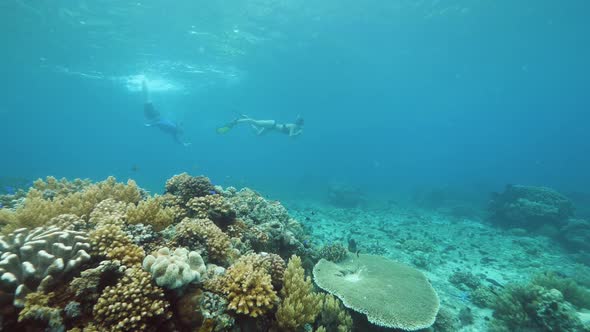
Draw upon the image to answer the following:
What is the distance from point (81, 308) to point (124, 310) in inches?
23.0

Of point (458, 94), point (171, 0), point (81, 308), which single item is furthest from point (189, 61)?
point (458, 94)

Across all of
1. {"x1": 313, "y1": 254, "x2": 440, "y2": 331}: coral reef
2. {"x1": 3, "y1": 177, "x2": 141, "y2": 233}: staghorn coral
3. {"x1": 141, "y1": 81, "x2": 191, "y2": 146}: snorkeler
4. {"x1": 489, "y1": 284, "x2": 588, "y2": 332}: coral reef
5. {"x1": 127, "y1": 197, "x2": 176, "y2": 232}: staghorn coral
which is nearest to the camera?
{"x1": 3, "y1": 177, "x2": 141, "y2": 233}: staghorn coral

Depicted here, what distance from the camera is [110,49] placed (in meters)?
29.3

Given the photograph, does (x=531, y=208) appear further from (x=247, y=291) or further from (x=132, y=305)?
(x=132, y=305)

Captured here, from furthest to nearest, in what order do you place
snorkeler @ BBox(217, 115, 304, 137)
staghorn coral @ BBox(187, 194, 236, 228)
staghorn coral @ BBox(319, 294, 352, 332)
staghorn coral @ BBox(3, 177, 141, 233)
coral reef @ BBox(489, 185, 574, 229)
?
snorkeler @ BBox(217, 115, 304, 137), coral reef @ BBox(489, 185, 574, 229), staghorn coral @ BBox(187, 194, 236, 228), staghorn coral @ BBox(319, 294, 352, 332), staghorn coral @ BBox(3, 177, 141, 233)

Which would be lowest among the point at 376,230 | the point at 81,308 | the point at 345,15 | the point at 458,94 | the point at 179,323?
the point at 376,230

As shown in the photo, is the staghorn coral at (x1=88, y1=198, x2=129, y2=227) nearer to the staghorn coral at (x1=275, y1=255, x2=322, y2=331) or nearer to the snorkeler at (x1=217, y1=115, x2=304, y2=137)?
the staghorn coral at (x1=275, y1=255, x2=322, y2=331)

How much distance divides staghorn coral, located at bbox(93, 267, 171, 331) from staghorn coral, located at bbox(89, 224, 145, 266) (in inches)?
17.1

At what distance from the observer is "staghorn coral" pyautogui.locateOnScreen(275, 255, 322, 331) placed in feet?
12.9

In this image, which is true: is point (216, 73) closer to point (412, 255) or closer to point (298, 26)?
point (298, 26)

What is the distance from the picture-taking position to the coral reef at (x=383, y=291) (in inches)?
224

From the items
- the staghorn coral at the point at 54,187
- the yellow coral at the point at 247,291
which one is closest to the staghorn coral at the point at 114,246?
the yellow coral at the point at 247,291

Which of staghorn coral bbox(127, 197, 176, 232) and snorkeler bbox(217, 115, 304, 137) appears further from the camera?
snorkeler bbox(217, 115, 304, 137)

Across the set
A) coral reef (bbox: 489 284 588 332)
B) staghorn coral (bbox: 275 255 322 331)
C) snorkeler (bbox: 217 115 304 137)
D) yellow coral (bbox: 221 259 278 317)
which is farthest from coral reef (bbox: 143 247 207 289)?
snorkeler (bbox: 217 115 304 137)
